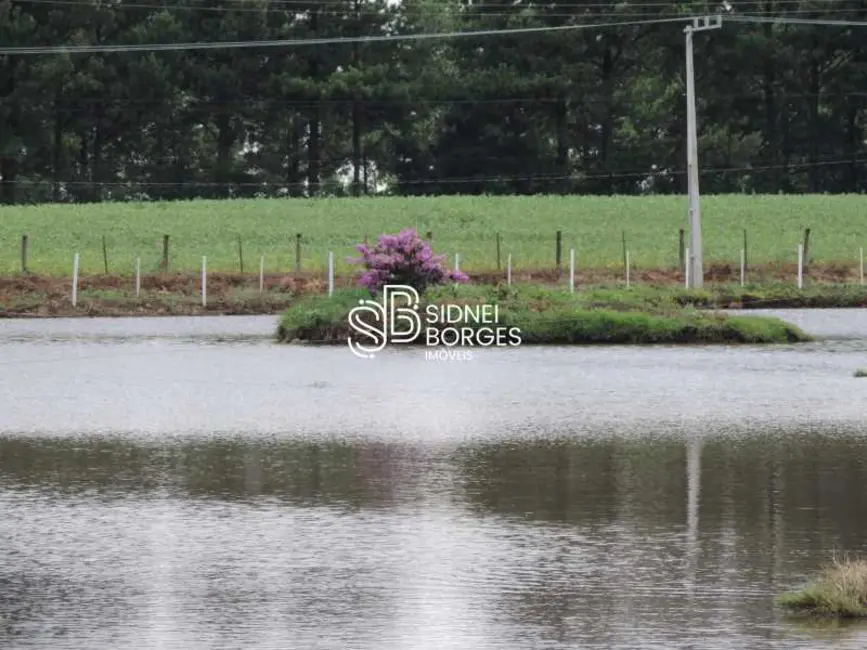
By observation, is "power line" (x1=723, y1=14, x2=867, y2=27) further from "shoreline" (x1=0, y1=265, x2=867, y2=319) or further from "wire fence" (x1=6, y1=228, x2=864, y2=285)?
"shoreline" (x1=0, y1=265, x2=867, y2=319)

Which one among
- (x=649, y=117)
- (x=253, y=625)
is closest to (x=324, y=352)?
(x=253, y=625)

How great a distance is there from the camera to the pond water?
9.23m

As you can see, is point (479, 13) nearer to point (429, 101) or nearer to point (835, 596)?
point (429, 101)

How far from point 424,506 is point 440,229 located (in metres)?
56.0

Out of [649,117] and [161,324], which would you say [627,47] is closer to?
[649,117]

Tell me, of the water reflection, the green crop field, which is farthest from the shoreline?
the water reflection

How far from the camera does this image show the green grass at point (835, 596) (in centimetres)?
915

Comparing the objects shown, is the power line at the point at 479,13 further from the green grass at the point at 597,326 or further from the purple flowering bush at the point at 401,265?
the green grass at the point at 597,326

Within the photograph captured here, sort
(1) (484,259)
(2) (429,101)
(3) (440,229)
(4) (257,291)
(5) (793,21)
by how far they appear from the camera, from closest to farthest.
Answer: (4) (257,291)
(1) (484,259)
(5) (793,21)
(3) (440,229)
(2) (429,101)

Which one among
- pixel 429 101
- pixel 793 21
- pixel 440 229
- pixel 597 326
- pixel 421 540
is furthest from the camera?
pixel 429 101

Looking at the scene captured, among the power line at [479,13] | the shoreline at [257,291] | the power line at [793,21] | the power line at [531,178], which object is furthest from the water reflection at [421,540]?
the power line at [531,178]

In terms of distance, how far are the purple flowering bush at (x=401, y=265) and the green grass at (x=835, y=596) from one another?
24.4m

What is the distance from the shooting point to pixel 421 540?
11.7 meters

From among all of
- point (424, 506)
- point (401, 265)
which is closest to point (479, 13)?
point (401, 265)
